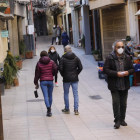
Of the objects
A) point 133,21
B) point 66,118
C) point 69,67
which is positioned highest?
point 133,21


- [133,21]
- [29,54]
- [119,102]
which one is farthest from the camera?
[29,54]

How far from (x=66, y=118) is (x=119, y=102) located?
2.07 meters

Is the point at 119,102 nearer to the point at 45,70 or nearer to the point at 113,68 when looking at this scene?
the point at 113,68

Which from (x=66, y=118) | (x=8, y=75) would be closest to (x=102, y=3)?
(x=8, y=75)

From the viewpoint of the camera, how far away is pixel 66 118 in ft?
31.8

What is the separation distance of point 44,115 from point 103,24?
14.6 metres

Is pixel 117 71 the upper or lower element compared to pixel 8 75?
upper

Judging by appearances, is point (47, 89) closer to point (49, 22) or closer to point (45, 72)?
point (45, 72)

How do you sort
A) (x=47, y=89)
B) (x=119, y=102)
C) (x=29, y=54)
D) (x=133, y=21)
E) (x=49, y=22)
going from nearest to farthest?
1. (x=119, y=102)
2. (x=47, y=89)
3. (x=133, y=21)
4. (x=29, y=54)
5. (x=49, y=22)

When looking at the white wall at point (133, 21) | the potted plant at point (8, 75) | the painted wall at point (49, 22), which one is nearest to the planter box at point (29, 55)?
the white wall at point (133, 21)

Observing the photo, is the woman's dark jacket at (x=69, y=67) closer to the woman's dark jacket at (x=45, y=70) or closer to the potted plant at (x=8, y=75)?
the woman's dark jacket at (x=45, y=70)

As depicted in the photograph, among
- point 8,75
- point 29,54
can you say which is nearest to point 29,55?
point 29,54

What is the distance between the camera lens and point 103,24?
24.0 metres

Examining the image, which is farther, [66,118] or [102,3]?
[102,3]
